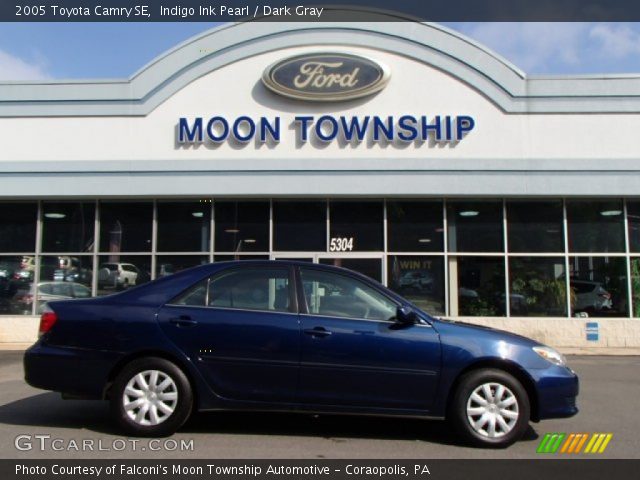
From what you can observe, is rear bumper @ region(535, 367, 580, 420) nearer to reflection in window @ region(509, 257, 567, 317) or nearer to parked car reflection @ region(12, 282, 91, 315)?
reflection in window @ region(509, 257, 567, 317)

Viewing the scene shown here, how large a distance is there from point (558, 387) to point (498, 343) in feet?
2.14

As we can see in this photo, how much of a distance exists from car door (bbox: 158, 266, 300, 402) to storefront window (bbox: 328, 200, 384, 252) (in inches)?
302

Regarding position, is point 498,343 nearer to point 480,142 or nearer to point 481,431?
point 481,431

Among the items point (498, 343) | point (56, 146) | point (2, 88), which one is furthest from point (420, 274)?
point (2, 88)

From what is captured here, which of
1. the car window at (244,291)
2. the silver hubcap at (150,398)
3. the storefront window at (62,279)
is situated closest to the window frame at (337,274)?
the car window at (244,291)

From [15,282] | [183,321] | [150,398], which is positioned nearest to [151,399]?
[150,398]

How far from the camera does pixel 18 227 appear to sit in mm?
13578

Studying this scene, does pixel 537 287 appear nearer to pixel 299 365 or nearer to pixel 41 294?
pixel 299 365

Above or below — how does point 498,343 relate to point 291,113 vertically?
below

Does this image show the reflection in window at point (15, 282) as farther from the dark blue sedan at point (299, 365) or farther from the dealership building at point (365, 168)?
the dark blue sedan at point (299, 365)

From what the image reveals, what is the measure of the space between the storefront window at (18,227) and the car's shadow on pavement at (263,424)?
7944mm

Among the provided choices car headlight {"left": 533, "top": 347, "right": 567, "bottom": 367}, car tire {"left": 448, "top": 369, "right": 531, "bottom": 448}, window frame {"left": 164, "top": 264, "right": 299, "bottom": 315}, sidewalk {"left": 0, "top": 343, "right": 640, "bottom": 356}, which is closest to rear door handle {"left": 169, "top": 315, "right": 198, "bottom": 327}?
window frame {"left": 164, "top": 264, "right": 299, "bottom": 315}

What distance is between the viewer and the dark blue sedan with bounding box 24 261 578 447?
16.8 feet

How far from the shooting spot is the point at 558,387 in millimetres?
5184
